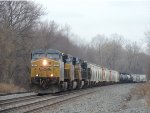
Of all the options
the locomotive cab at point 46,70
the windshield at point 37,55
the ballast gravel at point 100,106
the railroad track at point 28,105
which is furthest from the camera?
the windshield at point 37,55

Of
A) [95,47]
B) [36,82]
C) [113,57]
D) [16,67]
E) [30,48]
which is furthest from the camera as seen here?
[95,47]

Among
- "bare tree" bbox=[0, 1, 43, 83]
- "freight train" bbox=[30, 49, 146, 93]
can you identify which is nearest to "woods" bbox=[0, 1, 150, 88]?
"bare tree" bbox=[0, 1, 43, 83]

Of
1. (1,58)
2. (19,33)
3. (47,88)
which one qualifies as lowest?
(47,88)

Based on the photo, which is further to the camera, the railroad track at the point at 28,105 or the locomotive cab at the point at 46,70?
the locomotive cab at the point at 46,70

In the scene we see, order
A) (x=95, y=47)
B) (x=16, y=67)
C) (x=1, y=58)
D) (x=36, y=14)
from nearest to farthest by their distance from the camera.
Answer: (x=1, y=58)
(x=16, y=67)
(x=36, y=14)
(x=95, y=47)

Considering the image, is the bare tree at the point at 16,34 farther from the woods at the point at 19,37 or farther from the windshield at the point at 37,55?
the windshield at the point at 37,55

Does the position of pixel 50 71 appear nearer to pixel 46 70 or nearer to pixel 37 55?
pixel 46 70

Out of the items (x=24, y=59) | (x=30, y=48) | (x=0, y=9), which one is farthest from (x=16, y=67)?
(x=0, y=9)

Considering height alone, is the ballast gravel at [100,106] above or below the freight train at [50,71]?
below

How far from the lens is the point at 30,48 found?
181 feet

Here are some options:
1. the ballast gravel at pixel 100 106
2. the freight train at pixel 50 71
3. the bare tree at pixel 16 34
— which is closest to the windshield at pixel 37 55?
the freight train at pixel 50 71

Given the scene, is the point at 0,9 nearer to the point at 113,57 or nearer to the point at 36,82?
the point at 36,82

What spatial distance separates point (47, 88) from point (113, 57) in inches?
4709

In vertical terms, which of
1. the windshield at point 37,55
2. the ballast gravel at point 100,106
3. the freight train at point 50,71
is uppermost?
the windshield at point 37,55
